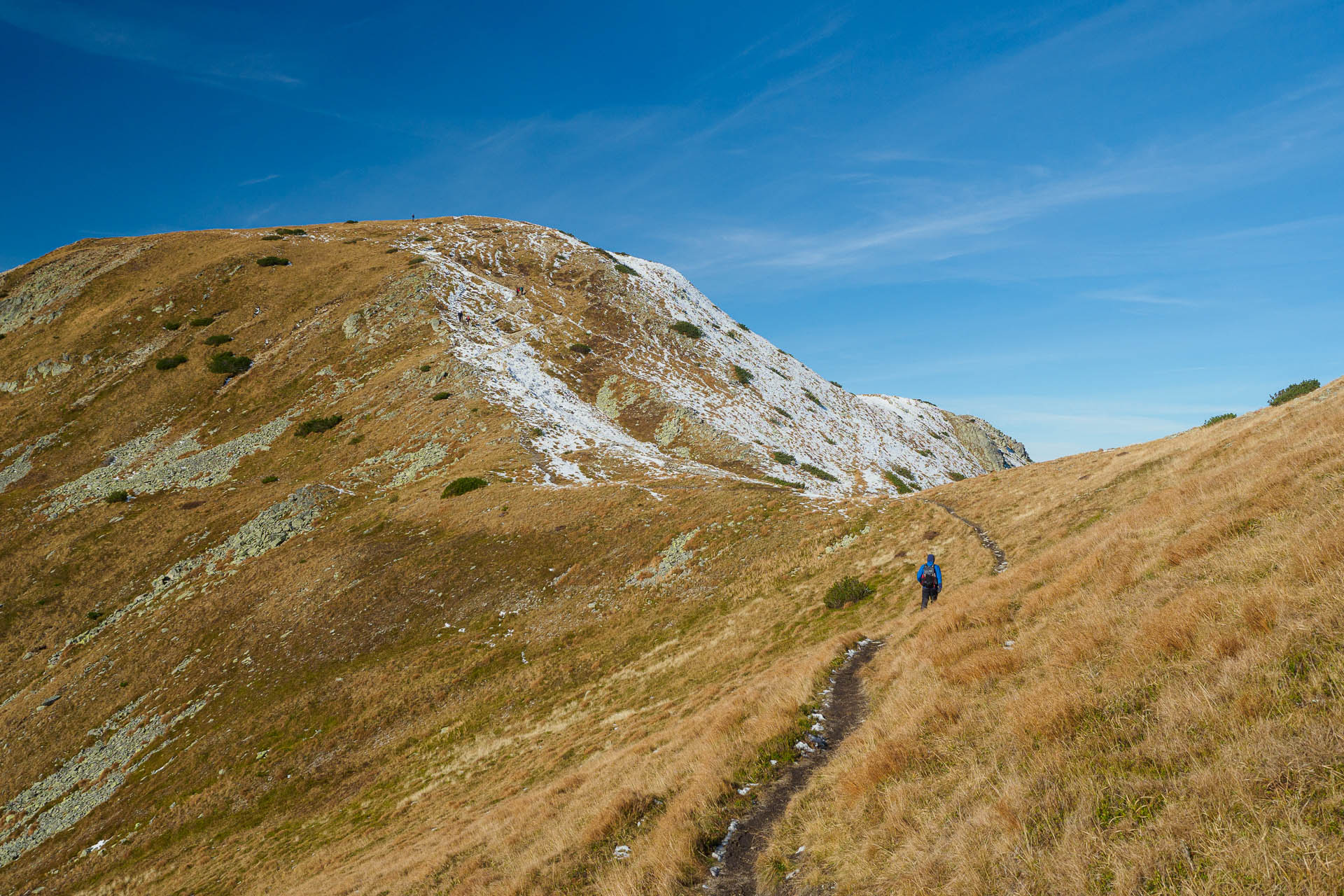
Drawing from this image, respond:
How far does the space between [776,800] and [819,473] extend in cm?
5350

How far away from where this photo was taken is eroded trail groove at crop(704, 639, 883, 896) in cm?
788

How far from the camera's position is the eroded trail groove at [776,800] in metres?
7.88

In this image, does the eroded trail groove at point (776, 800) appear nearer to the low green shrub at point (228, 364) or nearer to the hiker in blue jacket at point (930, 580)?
the hiker in blue jacket at point (930, 580)

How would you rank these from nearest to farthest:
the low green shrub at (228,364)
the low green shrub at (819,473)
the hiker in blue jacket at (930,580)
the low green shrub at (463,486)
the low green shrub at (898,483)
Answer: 1. the hiker in blue jacket at (930,580)
2. the low green shrub at (463,486)
3. the low green shrub at (819,473)
4. the low green shrub at (228,364)
5. the low green shrub at (898,483)

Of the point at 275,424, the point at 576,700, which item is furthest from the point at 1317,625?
the point at 275,424

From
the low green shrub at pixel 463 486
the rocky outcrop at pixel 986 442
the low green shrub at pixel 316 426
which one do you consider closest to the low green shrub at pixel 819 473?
the low green shrub at pixel 463 486

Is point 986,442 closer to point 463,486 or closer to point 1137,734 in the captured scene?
point 463,486

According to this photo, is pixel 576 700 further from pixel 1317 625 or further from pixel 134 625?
pixel 134 625

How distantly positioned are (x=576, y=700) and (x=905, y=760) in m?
20.4

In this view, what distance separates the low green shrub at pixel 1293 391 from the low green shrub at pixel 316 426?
67.6 meters

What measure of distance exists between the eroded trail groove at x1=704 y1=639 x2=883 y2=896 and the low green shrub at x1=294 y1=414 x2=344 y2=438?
55.0m

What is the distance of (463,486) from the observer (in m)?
42.7

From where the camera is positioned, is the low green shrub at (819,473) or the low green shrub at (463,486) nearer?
the low green shrub at (463,486)

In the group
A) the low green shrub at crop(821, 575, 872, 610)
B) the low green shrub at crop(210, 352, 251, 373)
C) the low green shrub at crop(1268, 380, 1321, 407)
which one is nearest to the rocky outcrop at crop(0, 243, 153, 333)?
the low green shrub at crop(210, 352, 251, 373)
